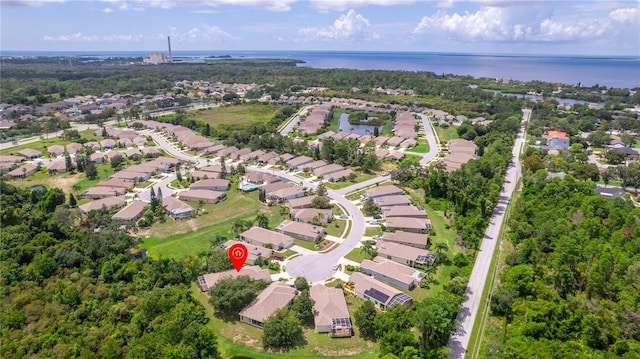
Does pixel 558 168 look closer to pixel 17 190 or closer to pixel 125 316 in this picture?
pixel 125 316

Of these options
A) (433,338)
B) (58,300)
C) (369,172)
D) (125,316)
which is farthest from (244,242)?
(369,172)

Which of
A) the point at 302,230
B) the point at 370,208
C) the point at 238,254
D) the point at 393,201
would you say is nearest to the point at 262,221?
the point at 302,230

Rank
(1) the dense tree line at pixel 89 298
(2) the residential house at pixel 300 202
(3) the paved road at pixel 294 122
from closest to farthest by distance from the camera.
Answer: (1) the dense tree line at pixel 89 298 < (2) the residential house at pixel 300 202 < (3) the paved road at pixel 294 122

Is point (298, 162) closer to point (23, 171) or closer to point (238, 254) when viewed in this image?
point (238, 254)

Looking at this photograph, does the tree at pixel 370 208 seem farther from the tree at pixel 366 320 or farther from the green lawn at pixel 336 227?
the tree at pixel 366 320

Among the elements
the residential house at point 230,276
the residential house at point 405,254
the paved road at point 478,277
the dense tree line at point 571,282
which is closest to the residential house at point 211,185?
the residential house at point 230,276

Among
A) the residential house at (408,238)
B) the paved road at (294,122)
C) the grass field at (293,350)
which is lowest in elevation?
the grass field at (293,350)
